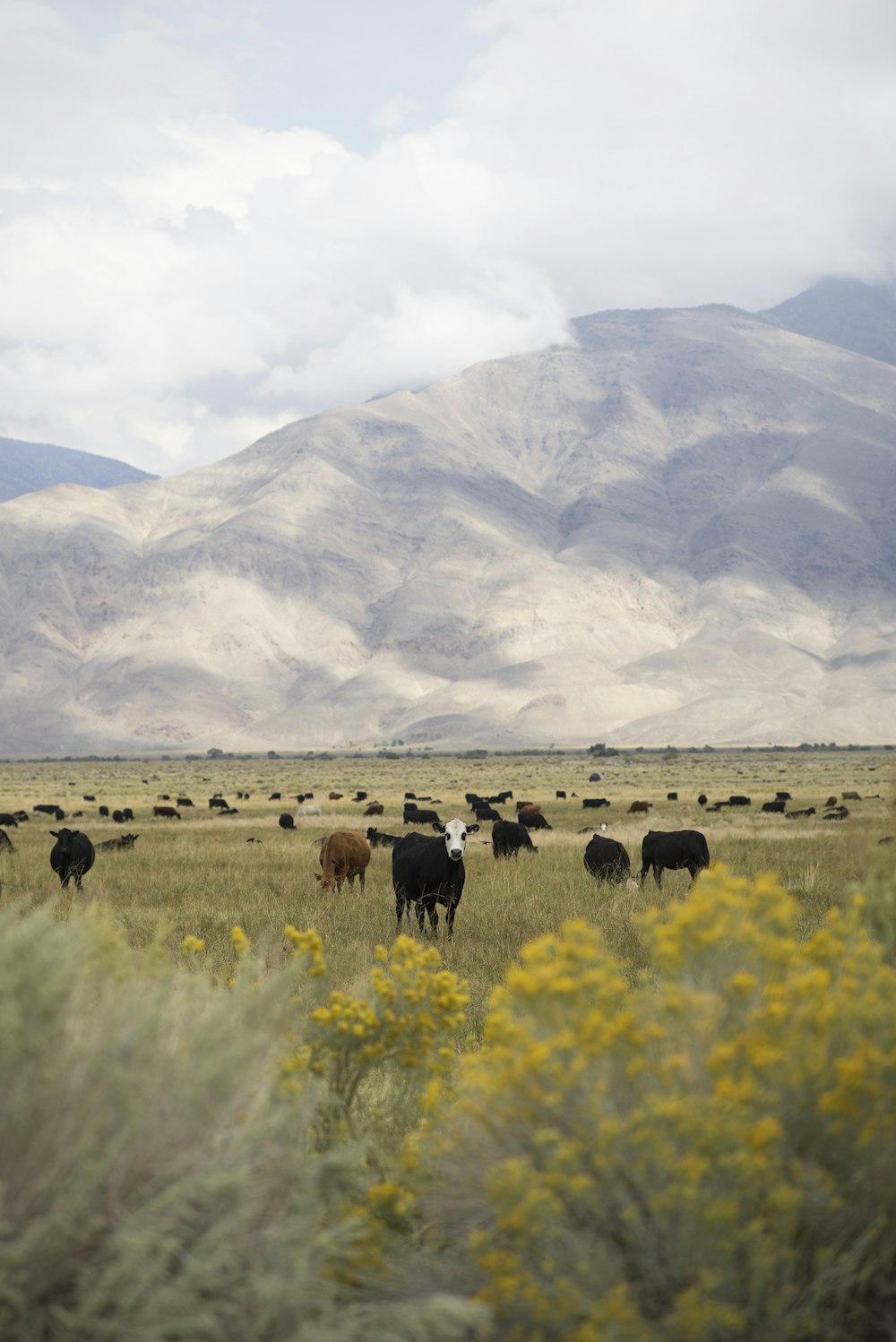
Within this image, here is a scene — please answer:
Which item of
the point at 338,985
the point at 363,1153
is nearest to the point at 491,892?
the point at 338,985

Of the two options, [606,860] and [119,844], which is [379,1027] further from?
[119,844]

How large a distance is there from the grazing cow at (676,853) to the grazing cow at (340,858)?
5181 millimetres

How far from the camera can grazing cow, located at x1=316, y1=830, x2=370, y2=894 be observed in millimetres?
20344

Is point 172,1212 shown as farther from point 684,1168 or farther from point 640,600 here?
point 640,600

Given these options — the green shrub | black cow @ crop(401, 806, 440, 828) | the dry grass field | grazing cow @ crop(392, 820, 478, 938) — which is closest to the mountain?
the dry grass field

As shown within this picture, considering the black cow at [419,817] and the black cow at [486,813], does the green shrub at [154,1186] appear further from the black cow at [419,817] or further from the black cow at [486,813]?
the black cow at [486,813]

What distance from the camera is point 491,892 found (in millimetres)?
19344

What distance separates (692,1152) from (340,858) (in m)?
17.1

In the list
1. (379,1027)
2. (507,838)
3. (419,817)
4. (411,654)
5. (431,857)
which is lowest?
(419,817)

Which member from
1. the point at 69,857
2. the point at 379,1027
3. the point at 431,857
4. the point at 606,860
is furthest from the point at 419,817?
the point at 379,1027

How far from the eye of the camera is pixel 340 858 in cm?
2053

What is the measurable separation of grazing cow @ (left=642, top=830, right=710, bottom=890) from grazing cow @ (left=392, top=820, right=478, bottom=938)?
569cm

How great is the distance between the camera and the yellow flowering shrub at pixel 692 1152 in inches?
144

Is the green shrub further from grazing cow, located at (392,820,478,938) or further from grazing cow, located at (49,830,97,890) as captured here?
grazing cow, located at (49,830,97,890)
